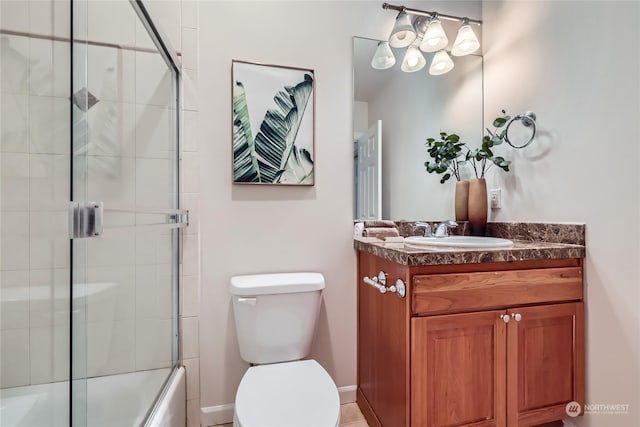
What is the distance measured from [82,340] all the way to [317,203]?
1024 millimetres

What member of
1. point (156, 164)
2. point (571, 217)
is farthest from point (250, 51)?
point (571, 217)

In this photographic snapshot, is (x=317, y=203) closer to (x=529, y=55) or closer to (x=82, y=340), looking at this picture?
(x=82, y=340)

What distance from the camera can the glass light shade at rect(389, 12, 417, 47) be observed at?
1.54m

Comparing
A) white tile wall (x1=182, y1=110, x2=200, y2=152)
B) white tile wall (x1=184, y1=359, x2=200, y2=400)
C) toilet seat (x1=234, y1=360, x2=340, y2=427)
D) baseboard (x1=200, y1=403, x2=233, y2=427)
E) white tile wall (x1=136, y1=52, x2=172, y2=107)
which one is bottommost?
baseboard (x1=200, y1=403, x2=233, y2=427)

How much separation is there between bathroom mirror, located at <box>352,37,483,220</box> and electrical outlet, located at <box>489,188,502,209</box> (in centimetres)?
21

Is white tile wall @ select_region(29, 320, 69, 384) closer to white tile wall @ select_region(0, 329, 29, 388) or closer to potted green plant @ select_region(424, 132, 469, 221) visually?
white tile wall @ select_region(0, 329, 29, 388)

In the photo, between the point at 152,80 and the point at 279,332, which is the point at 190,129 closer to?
the point at 152,80

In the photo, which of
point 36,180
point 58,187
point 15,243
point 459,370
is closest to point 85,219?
point 58,187

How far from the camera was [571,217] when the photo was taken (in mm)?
1267

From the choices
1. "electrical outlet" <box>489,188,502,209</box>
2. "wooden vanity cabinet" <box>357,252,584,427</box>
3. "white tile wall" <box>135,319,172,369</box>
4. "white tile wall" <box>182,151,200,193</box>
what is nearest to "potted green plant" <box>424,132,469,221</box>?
"electrical outlet" <box>489,188,502,209</box>

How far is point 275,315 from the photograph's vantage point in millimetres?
A: 1266

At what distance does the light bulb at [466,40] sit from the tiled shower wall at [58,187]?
59.8 inches

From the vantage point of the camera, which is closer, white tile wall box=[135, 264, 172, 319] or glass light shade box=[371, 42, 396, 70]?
white tile wall box=[135, 264, 172, 319]

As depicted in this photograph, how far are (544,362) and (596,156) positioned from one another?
2.71 ft
